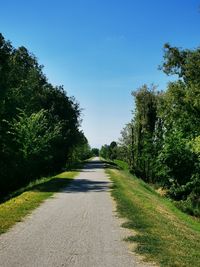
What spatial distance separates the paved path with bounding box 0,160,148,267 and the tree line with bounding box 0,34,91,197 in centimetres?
1799

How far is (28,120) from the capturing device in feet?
108

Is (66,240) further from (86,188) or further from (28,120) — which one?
(28,120)

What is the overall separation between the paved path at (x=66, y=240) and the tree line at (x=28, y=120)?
59.0ft

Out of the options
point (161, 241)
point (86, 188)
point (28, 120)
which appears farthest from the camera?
point (28, 120)

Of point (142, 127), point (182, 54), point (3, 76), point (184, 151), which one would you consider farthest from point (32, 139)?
point (142, 127)

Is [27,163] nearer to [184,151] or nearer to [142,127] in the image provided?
[184,151]

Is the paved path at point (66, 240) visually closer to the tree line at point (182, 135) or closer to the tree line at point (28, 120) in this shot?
the tree line at point (182, 135)

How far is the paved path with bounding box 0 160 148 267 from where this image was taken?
793 centimetres

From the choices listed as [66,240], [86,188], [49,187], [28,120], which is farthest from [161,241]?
[28,120]

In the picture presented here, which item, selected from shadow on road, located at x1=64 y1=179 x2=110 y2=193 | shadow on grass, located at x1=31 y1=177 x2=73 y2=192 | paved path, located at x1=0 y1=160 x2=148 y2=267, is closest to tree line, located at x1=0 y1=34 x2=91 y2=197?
shadow on grass, located at x1=31 y1=177 x2=73 y2=192

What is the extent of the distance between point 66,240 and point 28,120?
941 inches

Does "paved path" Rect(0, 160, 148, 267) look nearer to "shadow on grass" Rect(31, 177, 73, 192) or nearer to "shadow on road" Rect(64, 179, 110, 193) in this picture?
"shadow on road" Rect(64, 179, 110, 193)

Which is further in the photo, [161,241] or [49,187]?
[49,187]

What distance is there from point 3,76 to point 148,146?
17792mm
